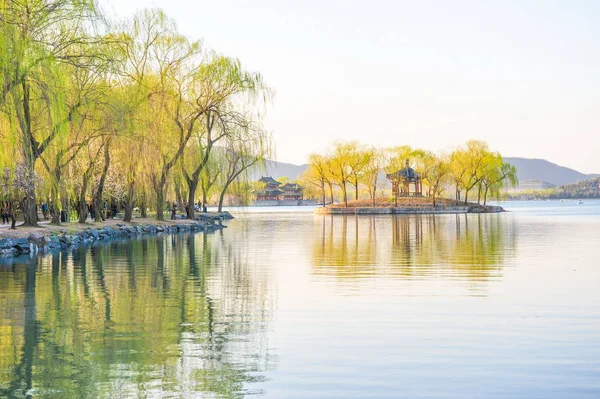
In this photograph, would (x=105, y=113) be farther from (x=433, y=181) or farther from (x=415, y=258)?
(x=433, y=181)

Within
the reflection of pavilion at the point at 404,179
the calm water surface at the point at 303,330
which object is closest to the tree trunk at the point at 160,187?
the calm water surface at the point at 303,330

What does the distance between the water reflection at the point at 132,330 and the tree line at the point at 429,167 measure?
7625 centimetres

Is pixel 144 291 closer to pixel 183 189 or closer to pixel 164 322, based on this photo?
pixel 164 322

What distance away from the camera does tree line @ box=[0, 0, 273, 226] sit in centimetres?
2234

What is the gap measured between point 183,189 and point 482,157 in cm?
4805

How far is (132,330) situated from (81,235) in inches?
890

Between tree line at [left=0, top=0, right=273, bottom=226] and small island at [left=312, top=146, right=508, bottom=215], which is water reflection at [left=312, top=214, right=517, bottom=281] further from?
small island at [left=312, top=146, right=508, bottom=215]

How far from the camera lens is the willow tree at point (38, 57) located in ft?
66.9

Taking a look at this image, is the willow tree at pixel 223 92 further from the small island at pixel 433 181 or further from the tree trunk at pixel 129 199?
the small island at pixel 433 181

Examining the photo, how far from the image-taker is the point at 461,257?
22844 millimetres

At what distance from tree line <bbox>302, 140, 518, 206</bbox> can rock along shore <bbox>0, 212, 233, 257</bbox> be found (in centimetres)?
5013

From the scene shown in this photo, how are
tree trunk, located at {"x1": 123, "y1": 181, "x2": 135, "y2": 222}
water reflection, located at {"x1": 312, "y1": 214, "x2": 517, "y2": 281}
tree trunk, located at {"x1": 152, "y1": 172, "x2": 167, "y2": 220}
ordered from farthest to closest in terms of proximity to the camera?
tree trunk, located at {"x1": 152, "y1": 172, "x2": 167, "y2": 220}
tree trunk, located at {"x1": 123, "y1": 181, "x2": 135, "y2": 222}
water reflection, located at {"x1": 312, "y1": 214, "x2": 517, "y2": 281}

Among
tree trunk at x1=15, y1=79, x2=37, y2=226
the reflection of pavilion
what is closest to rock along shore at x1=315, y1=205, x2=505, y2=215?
the reflection of pavilion

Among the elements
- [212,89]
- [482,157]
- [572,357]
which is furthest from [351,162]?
[572,357]
